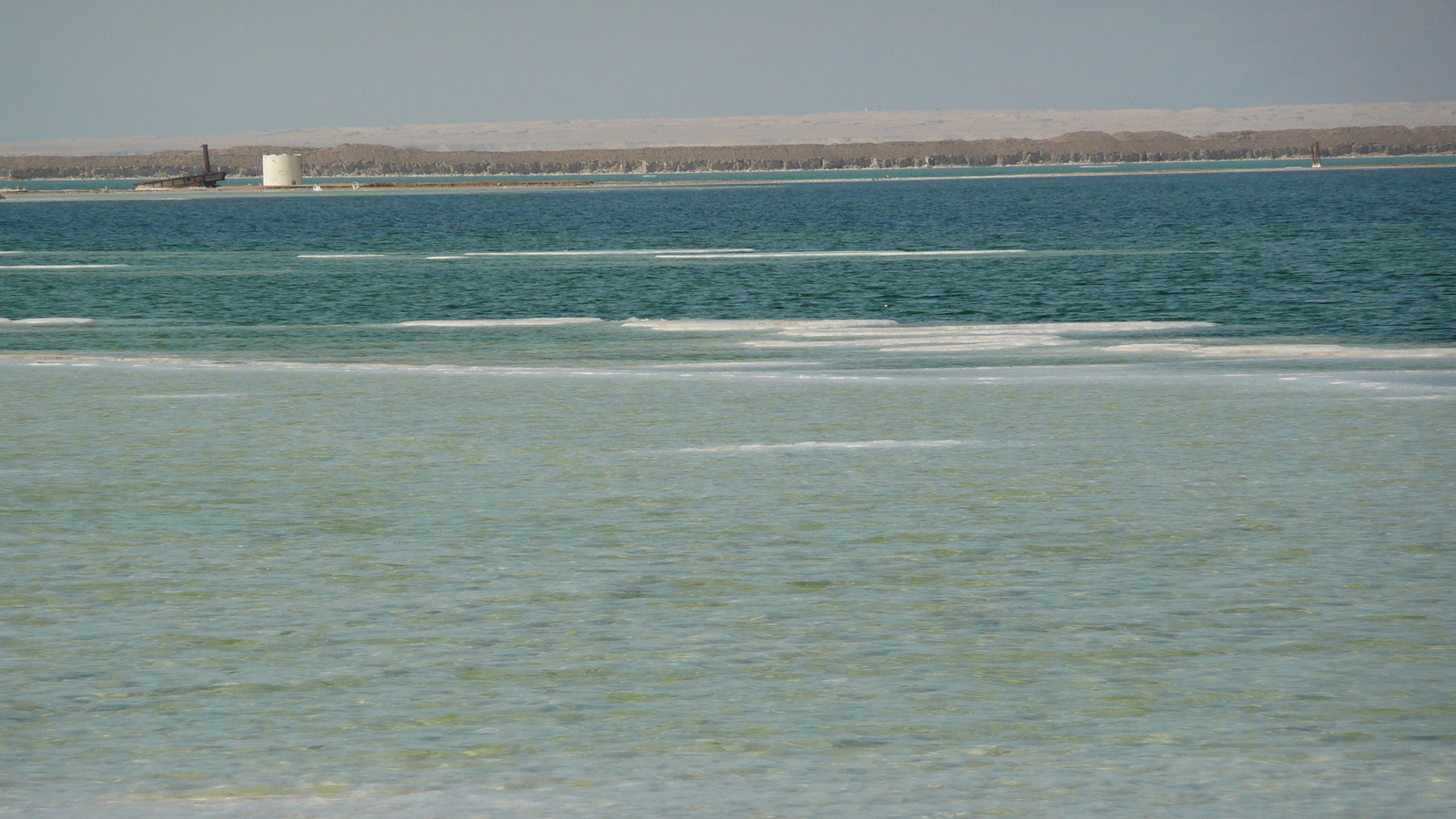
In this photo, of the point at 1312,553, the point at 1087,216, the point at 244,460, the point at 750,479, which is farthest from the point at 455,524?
the point at 1087,216

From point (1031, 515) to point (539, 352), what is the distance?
13.8 metres

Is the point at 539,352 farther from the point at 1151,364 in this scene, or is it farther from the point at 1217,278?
the point at 1217,278

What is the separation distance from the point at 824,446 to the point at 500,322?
17155 millimetres

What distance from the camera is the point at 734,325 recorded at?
2795 centimetres

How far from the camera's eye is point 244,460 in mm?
13289

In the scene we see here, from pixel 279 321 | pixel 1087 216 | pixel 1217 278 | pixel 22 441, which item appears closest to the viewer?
pixel 22 441

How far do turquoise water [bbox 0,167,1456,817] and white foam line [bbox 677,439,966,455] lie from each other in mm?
62

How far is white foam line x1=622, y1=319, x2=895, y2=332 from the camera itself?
27375 millimetres

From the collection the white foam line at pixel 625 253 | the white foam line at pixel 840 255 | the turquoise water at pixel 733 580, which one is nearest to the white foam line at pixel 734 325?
the turquoise water at pixel 733 580

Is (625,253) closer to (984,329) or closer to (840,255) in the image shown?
(840,255)

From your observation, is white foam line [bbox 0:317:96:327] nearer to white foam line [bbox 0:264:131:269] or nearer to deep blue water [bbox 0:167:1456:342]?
deep blue water [bbox 0:167:1456:342]

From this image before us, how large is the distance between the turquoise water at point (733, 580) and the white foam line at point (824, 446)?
62 millimetres

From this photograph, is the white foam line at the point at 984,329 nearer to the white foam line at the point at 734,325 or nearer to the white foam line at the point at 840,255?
the white foam line at the point at 734,325

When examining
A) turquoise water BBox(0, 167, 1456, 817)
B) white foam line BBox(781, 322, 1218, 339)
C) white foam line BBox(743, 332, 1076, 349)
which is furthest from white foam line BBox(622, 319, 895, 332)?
turquoise water BBox(0, 167, 1456, 817)
